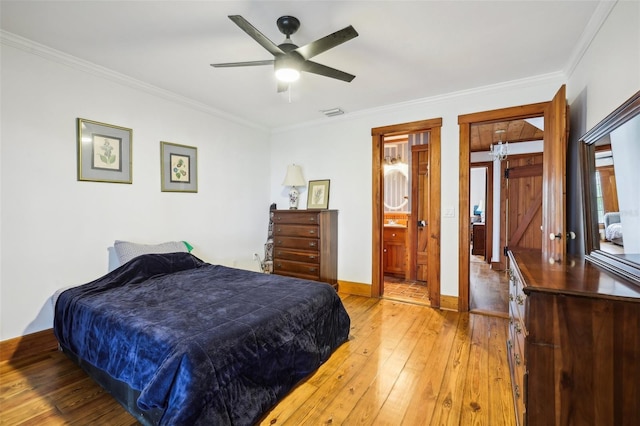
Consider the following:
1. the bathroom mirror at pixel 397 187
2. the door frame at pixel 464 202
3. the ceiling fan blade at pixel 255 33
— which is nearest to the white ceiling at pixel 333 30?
the ceiling fan blade at pixel 255 33

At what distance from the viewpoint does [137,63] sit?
2.61 m

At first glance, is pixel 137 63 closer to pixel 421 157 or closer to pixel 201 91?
pixel 201 91

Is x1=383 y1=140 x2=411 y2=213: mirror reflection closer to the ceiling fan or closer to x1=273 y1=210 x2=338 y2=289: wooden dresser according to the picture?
x1=273 y1=210 x2=338 y2=289: wooden dresser

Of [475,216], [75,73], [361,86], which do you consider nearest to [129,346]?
[75,73]

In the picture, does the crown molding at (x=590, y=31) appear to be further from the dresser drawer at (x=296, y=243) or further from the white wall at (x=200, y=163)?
the dresser drawer at (x=296, y=243)

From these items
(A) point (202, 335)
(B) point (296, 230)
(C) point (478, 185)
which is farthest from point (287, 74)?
(C) point (478, 185)

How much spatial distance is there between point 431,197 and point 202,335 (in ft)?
9.40

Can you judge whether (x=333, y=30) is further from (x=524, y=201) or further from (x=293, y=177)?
(x=524, y=201)

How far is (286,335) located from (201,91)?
281 cm

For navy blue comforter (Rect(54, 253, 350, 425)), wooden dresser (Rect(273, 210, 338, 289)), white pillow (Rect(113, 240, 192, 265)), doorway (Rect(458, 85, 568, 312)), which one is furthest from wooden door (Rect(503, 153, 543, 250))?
white pillow (Rect(113, 240, 192, 265))

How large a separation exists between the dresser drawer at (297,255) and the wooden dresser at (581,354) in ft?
8.76

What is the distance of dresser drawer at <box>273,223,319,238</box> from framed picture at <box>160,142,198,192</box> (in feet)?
3.97

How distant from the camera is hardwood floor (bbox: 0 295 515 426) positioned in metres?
1.63

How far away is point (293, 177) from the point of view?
4266 mm
